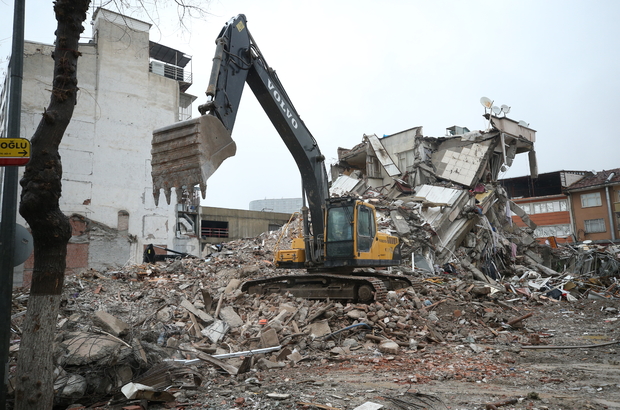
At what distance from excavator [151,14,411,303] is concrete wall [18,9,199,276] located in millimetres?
16131

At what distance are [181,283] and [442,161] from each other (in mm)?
17238

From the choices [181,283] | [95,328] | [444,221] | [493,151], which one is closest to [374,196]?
[444,221]

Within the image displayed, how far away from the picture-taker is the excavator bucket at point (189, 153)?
234 inches

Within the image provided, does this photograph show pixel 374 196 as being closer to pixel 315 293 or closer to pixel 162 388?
pixel 315 293

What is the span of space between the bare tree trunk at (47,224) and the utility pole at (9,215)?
440 mm

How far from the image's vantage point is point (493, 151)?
82.9 feet

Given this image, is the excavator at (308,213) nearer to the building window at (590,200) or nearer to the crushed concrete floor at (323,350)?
the crushed concrete floor at (323,350)

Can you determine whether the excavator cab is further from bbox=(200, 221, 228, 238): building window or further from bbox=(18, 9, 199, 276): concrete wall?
bbox=(200, 221, 228, 238): building window

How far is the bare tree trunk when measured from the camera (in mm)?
4242

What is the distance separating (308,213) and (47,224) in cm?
665

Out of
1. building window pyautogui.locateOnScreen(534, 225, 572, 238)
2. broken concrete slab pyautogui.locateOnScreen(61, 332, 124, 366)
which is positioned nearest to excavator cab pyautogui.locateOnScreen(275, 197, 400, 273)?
broken concrete slab pyautogui.locateOnScreen(61, 332, 124, 366)

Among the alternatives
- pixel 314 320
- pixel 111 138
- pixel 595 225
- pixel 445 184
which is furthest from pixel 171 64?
pixel 595 225

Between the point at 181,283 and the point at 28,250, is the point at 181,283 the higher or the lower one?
the lower one

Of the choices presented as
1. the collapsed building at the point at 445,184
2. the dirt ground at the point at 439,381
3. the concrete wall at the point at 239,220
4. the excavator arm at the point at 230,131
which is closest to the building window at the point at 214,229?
the concrete wall at the point at 239,220
